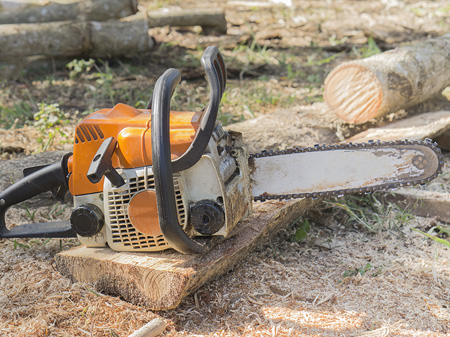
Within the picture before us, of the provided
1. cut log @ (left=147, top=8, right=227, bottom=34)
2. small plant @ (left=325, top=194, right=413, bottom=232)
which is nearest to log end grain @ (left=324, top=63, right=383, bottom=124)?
small plant @ (left=325, top=194, right=413, bottom=232)

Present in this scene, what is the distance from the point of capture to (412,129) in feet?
11.2

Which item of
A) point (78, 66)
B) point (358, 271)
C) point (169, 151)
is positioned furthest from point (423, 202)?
point (78, 66)

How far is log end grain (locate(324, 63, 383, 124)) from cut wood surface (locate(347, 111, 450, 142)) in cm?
18

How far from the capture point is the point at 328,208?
2969 mm

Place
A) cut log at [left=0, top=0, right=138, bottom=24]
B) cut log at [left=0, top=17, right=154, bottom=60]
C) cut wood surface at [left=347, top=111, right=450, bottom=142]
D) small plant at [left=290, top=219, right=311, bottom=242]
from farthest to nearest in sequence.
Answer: cut log at [left=0, top=0, right=138, bottom=24] < cut log at [left=0, top=17, right=154, bottom=60] < cut wood surface at [left=347, top=111, right=450, bottom=142] < small plant at [left=290, top=219, right=311, bottom=242]

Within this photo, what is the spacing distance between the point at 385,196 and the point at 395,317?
3.77ft

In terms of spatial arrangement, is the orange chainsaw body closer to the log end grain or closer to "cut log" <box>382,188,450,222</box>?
"cut log" <box>382,188,450,222</box>

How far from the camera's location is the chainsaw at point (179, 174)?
6.18ft

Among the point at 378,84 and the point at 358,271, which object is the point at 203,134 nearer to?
the point at 358,271

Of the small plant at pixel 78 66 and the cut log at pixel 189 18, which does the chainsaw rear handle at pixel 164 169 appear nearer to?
the small plant at pixel 78 66

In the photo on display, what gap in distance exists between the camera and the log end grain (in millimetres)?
3547

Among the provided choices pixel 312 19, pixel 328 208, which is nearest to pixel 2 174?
pixel 328 208

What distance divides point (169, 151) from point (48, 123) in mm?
2327

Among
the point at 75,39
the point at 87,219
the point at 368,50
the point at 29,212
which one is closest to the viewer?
the point at 87,219
